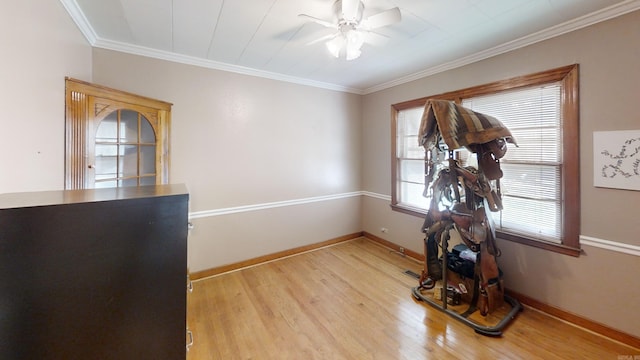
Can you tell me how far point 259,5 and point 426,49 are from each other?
1.82 m

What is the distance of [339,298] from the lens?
2693 mm

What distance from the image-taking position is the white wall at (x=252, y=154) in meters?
2.88

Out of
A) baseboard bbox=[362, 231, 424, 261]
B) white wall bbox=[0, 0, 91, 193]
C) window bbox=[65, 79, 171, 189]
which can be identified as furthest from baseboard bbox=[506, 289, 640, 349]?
white wall bbox=[0, 0, 91, 193]

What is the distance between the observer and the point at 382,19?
1.86 meters

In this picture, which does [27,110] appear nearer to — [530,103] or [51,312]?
[51,312]

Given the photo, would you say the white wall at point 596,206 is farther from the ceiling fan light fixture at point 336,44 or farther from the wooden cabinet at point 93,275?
the wooden cabinet at point 93,275

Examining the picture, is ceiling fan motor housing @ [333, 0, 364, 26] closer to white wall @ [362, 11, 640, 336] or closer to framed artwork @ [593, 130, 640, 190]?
white wall @ [362, 11, 640, 336]

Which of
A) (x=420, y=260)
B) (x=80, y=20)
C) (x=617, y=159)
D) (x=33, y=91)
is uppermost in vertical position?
(x=80, y=20)

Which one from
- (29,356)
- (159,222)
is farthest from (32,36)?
(29,356)

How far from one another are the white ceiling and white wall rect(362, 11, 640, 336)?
152mm

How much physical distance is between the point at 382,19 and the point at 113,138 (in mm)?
2478

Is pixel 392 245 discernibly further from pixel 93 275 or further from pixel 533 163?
pixel 93 275

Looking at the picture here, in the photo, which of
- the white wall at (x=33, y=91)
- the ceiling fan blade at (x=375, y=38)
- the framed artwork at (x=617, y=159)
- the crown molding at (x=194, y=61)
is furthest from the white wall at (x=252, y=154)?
the framed artwork at (x=617, y=159)

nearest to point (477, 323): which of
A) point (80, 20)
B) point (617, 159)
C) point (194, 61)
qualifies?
point (617, 159)
